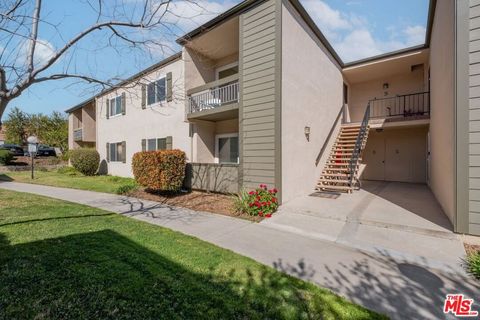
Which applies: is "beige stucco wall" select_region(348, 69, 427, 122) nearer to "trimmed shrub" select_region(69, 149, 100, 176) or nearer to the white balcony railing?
the white balcony railing

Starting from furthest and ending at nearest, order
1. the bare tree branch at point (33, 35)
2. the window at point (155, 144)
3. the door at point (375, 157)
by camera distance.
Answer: the door at point (375, 157)
the window at point (155, 144)
the bare tree branch at point (33, 35)

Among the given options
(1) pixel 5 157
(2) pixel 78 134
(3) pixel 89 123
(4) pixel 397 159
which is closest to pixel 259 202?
(4) pixel 397 159

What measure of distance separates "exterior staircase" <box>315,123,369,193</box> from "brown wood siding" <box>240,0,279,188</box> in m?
→ 3.26

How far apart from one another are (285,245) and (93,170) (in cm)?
1609

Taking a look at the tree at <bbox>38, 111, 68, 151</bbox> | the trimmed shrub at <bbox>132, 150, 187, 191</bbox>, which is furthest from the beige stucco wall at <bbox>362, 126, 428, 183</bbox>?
the tree at <bbox>38, 111, 68, 151</bbox>

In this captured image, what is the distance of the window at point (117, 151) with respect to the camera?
14773mm

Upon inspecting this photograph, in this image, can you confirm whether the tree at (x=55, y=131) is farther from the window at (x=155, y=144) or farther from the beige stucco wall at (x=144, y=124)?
the window at (x=155, y=144)

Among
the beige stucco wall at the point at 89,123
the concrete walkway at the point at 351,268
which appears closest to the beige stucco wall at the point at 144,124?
the beige stucco wall at the point at 89,123

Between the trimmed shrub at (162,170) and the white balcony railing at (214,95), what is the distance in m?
2.32

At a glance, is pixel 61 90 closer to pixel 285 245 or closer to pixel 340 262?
pixel 285 245

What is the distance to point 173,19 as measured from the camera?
455cm

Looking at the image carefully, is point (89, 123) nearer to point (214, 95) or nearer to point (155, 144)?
point (155, 144)

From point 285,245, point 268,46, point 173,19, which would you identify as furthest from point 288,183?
point 173,19

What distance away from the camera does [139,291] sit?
2812 millimetres
